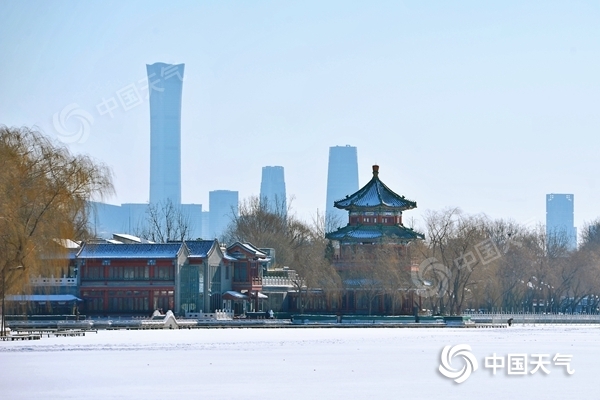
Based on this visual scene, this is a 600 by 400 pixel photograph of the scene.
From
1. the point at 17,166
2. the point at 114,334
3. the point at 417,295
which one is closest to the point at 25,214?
the point at 17,166

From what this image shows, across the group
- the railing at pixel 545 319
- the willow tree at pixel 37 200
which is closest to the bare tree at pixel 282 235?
the railing at pixel 545 319

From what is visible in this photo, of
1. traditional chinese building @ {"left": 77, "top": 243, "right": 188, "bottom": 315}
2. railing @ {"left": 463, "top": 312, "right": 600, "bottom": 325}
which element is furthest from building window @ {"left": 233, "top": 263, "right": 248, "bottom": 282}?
railing @ {"left": 463, "top": 312, "right": 600, "bottom": 325}

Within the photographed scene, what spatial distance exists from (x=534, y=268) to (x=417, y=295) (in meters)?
29.8

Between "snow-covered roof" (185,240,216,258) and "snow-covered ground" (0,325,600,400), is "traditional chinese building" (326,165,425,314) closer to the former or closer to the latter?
"snow-covered roof" (185,240,216,258)

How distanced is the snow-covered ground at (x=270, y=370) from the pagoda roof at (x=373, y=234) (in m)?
39.7

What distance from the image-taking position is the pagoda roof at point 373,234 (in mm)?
99125

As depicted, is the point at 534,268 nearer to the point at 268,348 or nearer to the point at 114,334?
the point at 114,334

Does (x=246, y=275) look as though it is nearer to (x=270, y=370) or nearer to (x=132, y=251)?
(x=132, y=251)

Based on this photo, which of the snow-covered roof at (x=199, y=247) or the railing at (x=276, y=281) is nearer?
the snow-covered roof at (x=199, y=247)

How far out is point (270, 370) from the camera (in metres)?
38.9

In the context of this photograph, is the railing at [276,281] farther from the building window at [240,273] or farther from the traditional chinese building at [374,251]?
the traditional chinese building at [374,251]

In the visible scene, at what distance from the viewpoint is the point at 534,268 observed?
124 m

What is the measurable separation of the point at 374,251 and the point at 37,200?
4571cm

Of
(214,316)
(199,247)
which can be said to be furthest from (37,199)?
(199,247)
